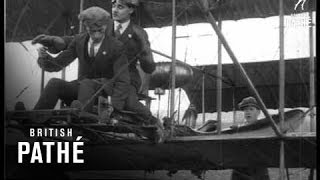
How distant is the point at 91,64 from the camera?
133 inches

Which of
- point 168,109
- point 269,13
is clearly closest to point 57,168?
point 168,109

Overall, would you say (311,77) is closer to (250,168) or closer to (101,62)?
(250,168)

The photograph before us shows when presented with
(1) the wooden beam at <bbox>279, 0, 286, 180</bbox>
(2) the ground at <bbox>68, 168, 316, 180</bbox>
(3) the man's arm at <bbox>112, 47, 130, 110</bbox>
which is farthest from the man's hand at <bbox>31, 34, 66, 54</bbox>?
(1) the wooden beam at <bbox>279, 0, 286, 180</bbox>

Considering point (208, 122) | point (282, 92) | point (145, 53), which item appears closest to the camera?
point (282, 92)

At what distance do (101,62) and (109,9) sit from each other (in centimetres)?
26

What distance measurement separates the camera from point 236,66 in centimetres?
320

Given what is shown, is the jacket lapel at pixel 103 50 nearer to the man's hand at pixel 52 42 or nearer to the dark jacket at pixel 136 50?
the dark jacket at pixel 136 50

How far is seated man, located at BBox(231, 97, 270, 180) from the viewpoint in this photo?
315 centimetres

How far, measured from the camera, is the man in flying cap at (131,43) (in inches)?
130

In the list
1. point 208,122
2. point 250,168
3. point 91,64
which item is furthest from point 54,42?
point 250,168

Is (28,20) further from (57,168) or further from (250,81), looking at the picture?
(250,81)

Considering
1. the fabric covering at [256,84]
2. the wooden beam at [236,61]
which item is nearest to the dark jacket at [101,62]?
the fabric covering at [256,84]

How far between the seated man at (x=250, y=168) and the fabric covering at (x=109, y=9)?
42 centimetres

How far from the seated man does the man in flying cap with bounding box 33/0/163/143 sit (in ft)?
1.46
